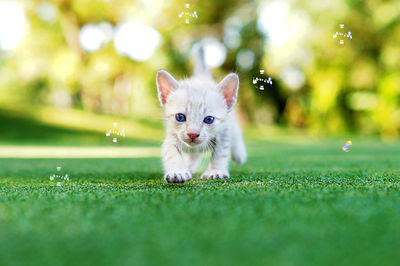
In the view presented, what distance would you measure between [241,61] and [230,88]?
1752 centimetres

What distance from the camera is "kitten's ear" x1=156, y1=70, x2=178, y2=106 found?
2.78 m

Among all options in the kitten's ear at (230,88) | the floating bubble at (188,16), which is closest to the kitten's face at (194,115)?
the kitten's ear at (230,88)

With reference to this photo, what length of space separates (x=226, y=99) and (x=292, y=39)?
14.4m

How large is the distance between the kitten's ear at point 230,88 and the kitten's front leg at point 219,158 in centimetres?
26

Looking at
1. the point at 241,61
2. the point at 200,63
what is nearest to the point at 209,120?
the point at 200,63

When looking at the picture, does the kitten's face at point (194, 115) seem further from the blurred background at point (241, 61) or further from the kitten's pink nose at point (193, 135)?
the blurred background at point (241, 61)

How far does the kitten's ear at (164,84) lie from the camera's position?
2.78 metres

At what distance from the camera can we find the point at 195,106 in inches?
103

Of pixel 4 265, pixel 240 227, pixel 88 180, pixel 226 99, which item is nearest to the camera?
pixel 4 265

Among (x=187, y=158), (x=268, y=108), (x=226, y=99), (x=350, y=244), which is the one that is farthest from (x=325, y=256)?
(x=268, y=108)

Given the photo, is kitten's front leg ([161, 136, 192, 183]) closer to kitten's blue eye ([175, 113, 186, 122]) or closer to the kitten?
the kitten

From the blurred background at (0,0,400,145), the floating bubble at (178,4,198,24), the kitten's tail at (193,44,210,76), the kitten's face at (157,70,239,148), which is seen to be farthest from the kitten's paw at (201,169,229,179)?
the blurred background at (0,0,400,145)

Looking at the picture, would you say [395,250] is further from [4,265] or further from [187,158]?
[187,158]

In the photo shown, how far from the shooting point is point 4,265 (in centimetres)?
99
